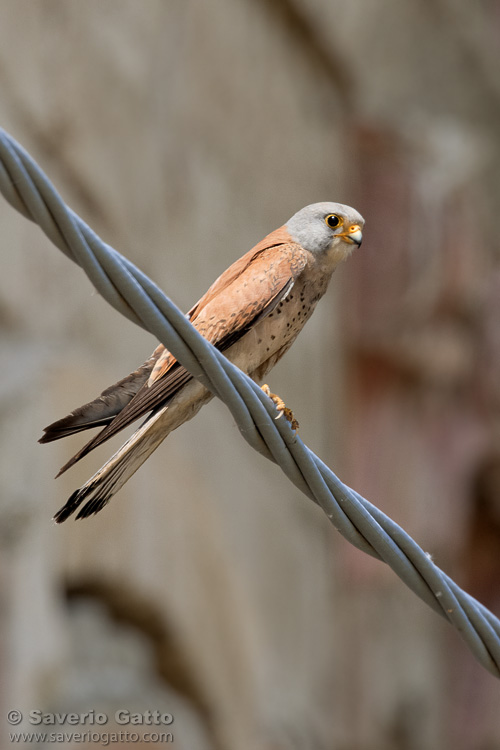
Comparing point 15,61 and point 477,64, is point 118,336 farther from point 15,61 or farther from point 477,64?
point 477,64

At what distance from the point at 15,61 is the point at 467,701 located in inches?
204

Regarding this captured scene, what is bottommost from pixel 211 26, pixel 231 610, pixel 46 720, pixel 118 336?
pixel 46 720

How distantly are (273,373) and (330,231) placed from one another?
353 cm

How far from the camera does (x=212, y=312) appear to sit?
2.45 meters

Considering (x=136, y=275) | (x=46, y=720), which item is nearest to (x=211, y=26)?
(x=46, y=720)

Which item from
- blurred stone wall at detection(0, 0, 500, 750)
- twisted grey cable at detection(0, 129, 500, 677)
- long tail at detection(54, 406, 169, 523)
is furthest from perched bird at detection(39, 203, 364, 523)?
blurred stone wall at detection(0, 0, 500, 750)

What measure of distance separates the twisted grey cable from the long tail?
46cm

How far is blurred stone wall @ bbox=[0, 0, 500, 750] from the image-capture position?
4.47m

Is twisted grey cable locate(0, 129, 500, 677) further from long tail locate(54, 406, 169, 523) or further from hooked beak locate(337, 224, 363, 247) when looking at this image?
hooked beak locate(337, 224, 363, 247)

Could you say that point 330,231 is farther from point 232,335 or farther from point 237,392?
point 237,392

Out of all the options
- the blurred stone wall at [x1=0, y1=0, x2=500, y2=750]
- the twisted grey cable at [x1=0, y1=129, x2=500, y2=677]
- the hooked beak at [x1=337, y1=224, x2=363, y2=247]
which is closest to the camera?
the twisted grey cable at [x1=0, y1=129, x2=500, y2=677]

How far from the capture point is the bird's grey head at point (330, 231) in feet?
8.63

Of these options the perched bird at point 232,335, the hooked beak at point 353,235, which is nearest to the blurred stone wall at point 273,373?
the perched bird at point 232,335

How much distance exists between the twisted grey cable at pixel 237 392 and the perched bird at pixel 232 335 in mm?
338
